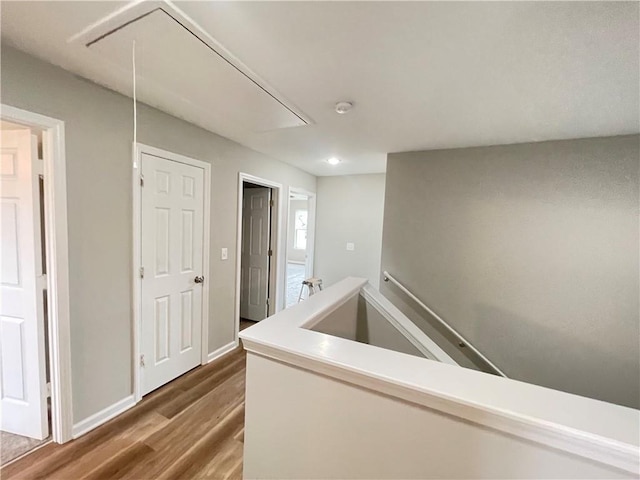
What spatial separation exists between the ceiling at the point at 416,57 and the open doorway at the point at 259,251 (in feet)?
5.36

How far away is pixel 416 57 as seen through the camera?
1316 millimetres

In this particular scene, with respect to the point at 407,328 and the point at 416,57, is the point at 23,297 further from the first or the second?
the point at 416,57

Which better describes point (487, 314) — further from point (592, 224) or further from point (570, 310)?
point (592, 224)

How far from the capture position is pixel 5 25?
1203mm

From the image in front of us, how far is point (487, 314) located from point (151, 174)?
325 centimetres

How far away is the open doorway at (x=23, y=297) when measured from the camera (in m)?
1.57

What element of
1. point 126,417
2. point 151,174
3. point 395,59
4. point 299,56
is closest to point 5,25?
point 151,174

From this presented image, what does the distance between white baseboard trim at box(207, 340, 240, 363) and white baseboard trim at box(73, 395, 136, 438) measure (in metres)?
0.77

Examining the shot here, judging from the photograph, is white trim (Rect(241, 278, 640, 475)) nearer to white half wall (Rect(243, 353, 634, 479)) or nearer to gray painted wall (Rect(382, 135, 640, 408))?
white half wall (Rect(243, 353, 634, 479))

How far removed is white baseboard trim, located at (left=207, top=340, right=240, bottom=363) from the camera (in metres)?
2.77

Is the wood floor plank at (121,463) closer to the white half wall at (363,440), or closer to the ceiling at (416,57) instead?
the white half wall at (363,440)

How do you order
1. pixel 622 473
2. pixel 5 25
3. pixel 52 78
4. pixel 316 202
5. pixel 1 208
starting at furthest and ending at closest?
pixel 316 202 → pixel 1 208 → pixel 52 78 → pixel 5 25 → pixel 622 473

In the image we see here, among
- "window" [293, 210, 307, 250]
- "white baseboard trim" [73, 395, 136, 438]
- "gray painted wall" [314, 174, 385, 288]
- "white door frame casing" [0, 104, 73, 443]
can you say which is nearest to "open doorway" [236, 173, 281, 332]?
"gray painted wall" [314, 174, 385, 288]

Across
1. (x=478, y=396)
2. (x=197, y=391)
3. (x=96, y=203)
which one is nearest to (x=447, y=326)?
(x=478, y=396)
